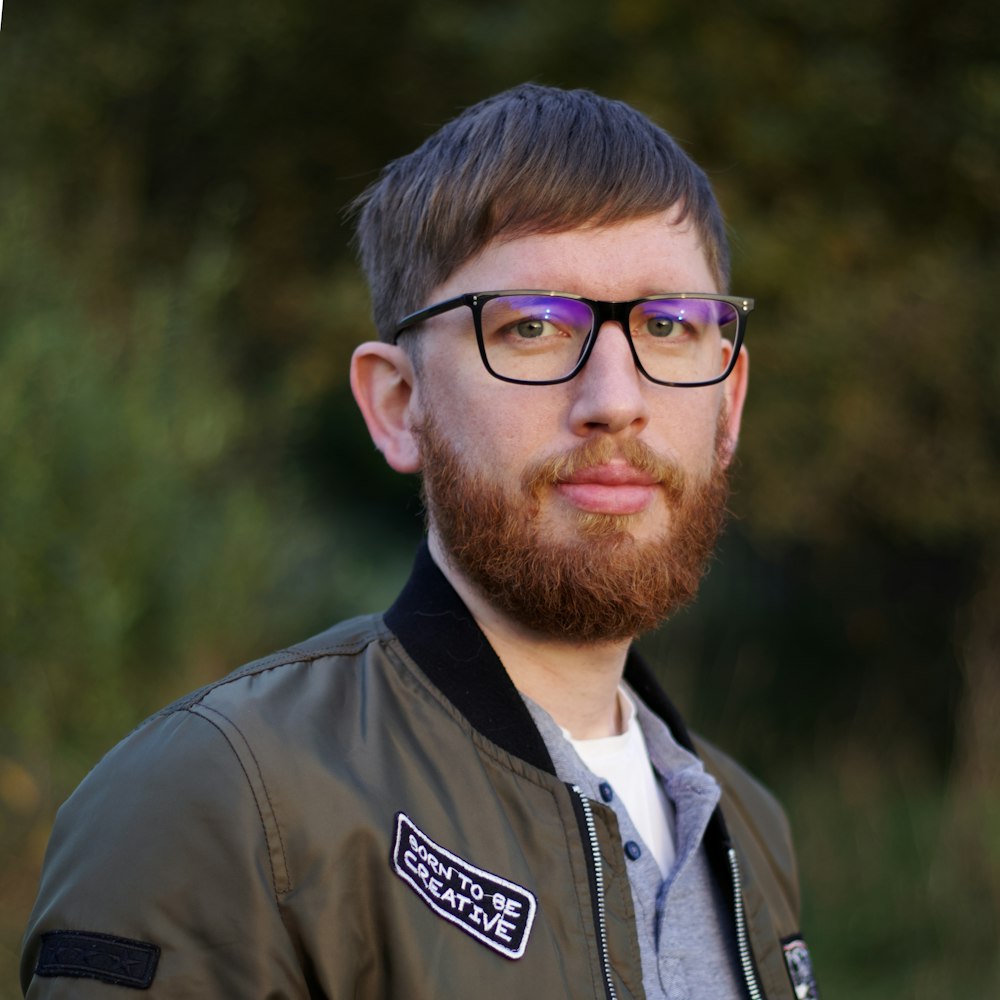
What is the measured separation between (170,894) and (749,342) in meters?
5.43

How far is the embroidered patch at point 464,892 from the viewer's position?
1.56 m

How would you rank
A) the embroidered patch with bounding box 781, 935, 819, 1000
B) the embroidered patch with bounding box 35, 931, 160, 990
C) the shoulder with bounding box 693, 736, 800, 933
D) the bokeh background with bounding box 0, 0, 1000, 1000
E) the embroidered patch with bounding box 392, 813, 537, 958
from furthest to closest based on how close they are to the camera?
the bokeh background with bounding box 0, 0, 1000, 1000, the shoulder with bounding box 693, 736, 800, 933, the embroidered patch with bounding box 781, 935, 819, 1000, the embroidered patch with bounding box 392, 813, 537, 958, the embroidered patch with bounding box 35, 931, 160, 990

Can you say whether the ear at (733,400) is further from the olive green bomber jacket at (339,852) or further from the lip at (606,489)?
the olive green bomber jacket at (339,852)

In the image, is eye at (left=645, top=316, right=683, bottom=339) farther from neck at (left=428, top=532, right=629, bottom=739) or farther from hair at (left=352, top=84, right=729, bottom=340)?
neck at (left=428, top=532, right=629, bottom=739)

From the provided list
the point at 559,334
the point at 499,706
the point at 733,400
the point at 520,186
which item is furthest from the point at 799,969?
the point at 520,186

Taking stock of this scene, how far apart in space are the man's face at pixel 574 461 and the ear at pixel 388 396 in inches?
3.6

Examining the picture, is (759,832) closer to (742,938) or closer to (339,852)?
(742,938)

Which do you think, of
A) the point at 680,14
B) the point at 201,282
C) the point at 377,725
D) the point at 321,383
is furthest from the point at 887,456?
the point at 377,725

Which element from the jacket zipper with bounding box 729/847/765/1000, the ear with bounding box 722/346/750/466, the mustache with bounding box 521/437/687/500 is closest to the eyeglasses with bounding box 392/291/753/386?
the mustache with bounding box 521/437/687/500

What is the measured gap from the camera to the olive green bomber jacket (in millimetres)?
1463

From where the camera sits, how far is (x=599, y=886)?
5.45ft

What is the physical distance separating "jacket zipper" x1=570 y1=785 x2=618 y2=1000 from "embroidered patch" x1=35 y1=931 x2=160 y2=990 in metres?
0.57

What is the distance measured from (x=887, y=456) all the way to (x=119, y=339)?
395 centimetres

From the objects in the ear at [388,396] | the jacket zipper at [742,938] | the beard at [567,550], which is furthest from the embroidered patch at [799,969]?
the ear at [388,396]
